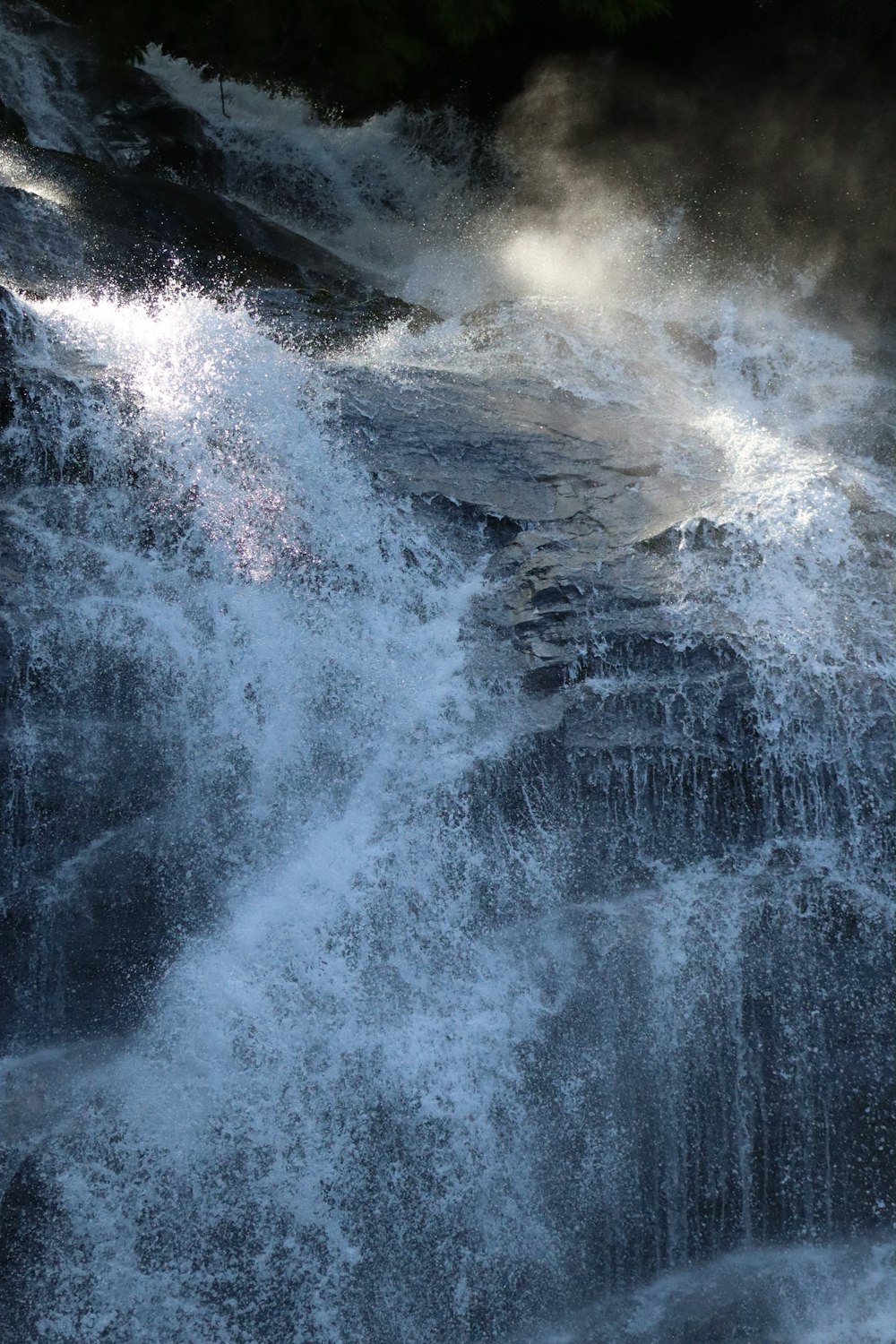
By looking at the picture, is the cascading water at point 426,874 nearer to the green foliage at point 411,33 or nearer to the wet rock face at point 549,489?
the wet rock face at point 549,489

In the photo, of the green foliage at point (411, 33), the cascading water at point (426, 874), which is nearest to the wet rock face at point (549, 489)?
the cascading water at point (426, 874)

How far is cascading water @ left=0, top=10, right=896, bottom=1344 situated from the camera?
3947 millimetres

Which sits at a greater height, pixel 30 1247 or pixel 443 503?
pixel 443 503

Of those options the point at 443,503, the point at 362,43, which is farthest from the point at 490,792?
the point at 362,43

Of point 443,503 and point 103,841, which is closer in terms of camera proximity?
point 103,841

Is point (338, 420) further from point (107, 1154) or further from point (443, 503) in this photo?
point (107, 1154)

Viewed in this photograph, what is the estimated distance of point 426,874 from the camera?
4406 millimetres

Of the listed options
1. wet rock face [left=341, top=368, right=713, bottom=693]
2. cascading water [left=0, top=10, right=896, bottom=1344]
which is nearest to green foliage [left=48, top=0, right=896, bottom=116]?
wet rock face [left=341, top=368, right=713, bottom=693]

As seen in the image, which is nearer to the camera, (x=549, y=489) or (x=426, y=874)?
(x=426, y=874)

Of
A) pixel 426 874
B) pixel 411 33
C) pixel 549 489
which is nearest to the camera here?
pixel 426 874

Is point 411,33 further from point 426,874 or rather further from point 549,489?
point 426,874

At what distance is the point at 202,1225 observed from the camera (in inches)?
152

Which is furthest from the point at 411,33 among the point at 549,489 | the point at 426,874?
the point at 426,874

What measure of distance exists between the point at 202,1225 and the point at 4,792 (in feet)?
6.17
